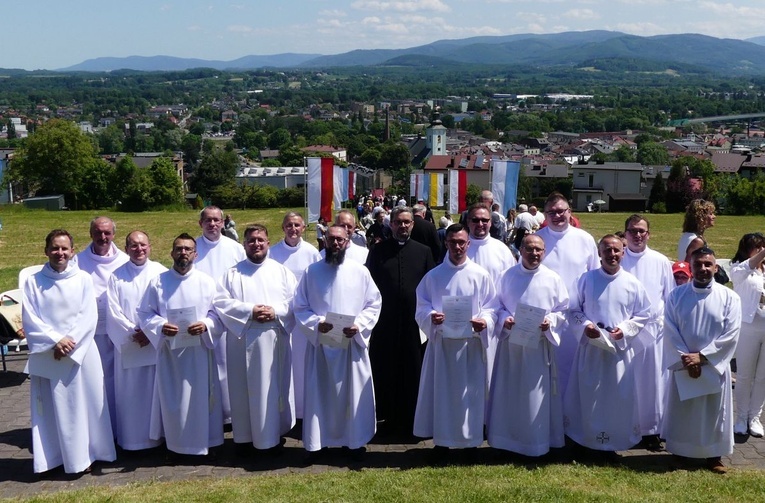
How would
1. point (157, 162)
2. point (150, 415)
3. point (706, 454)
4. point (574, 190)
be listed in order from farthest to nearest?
1. point (574, 190)
2. point (157, 162)
3. point (150, 415)
4. point (706, 454)

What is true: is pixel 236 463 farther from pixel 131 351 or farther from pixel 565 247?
pixel 565 247

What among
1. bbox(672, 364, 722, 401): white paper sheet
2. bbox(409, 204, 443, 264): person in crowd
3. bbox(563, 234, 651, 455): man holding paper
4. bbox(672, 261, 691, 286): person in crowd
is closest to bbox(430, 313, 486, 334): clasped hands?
bbox(563, 234, 651, 455): man holding paper

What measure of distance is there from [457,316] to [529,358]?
74cm

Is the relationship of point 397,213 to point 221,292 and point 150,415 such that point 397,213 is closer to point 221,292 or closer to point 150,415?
point 221,292

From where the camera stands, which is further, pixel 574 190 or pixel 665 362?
pixel 574 190

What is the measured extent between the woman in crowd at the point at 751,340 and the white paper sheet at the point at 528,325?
2.30m

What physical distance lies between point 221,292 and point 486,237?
2989 mm

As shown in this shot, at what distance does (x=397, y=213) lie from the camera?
7461 mm

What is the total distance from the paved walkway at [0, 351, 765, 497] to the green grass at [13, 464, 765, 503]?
0.24 meters

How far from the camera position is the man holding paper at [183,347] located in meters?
6.64

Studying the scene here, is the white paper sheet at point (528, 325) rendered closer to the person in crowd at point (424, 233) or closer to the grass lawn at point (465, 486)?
the grass lawn at point (465, 486)

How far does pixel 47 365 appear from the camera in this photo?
6.45m

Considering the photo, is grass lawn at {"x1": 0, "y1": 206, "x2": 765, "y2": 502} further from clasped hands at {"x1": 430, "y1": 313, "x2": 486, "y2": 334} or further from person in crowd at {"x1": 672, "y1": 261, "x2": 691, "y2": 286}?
person in crowd at {"x1": 672, "y1": 261, "x2": 691, "y2": 286}

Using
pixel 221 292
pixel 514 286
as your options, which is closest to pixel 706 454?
pixel 514 286
